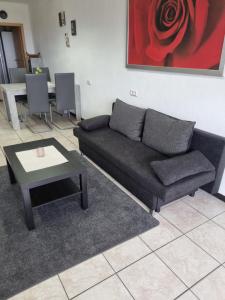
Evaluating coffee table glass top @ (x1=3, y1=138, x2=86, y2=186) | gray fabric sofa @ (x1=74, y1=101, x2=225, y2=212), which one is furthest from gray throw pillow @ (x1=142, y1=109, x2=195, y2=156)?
coffee table glass top @ (x1=3, y1=138, x2=86, y2=186)

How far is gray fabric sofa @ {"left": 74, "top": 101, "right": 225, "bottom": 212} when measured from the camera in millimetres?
1902

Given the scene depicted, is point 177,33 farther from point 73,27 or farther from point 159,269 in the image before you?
point 73,27

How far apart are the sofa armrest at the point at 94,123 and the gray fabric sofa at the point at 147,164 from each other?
16cm

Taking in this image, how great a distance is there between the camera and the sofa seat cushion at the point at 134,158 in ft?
6.13

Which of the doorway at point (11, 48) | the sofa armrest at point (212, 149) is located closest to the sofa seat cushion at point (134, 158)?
the sofa armrest at point (212, 149)

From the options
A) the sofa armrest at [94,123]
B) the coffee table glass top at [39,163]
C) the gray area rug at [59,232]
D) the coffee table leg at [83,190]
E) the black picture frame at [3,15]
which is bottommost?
the gray area rug at [59,232]

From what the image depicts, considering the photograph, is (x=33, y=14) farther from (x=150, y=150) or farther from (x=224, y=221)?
(x=224, y=221)

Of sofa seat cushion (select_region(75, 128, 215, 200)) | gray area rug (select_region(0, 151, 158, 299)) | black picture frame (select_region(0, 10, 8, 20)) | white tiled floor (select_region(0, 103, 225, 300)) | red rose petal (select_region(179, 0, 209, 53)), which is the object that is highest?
black picture frame (select_region(0, 10, 8, 20))

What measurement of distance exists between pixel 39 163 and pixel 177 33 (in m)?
1.93

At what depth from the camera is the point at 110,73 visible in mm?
3598

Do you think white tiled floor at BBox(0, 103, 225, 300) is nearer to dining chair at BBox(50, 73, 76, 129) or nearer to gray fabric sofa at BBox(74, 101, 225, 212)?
gray fabric sofa at BBox(74, 101, 225, 212)

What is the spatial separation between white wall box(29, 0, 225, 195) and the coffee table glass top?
4.44 ft

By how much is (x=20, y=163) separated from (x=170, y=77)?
186cm

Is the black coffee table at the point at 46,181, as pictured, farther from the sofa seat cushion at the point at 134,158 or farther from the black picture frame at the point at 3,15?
the black picture frame at the point at 3,15
